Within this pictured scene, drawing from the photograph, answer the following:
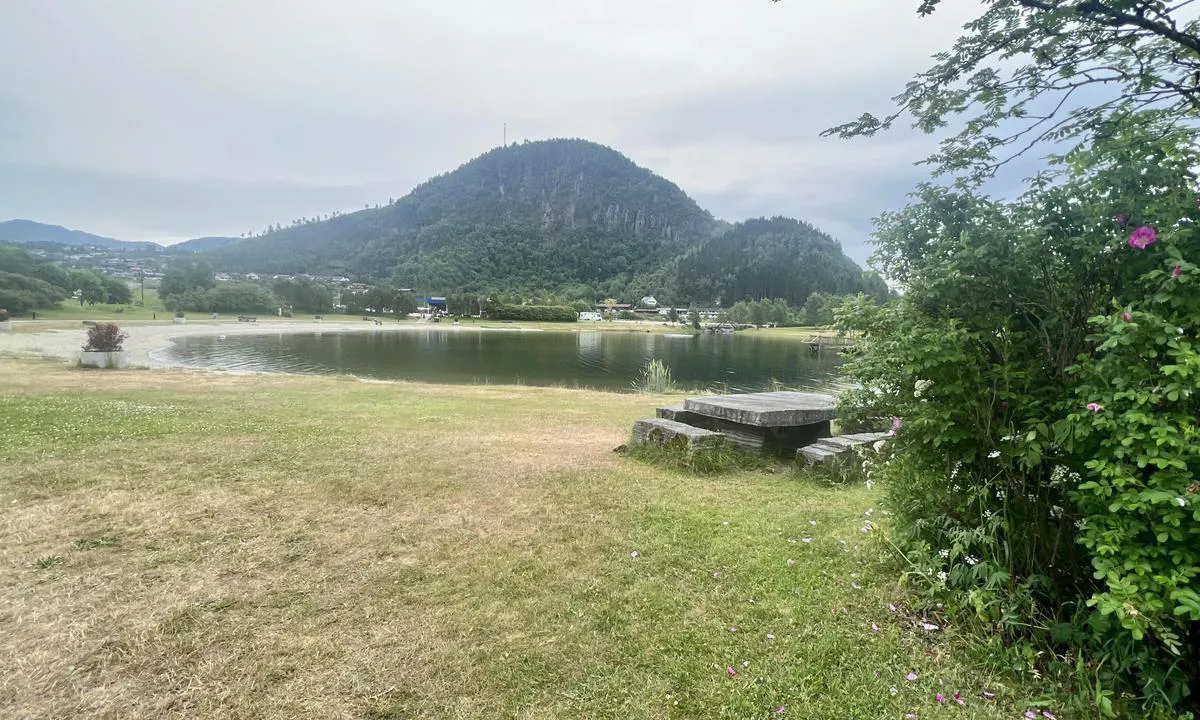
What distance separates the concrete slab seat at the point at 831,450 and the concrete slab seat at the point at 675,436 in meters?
0.95

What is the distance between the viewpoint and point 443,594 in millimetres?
3127

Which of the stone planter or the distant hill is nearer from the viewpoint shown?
the stone planter

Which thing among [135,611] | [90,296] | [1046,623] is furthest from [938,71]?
[90,296]

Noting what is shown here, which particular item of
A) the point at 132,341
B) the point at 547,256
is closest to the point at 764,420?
the point at 132,341

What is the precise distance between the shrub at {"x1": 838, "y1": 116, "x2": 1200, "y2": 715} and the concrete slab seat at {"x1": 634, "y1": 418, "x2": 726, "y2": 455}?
2.93 m

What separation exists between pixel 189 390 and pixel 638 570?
13.6 metres

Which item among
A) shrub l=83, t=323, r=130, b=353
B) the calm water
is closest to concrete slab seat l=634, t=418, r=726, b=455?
the calm water

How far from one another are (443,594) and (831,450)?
445 centimetres

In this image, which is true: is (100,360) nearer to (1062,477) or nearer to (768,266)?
(1062,477)

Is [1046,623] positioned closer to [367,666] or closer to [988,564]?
[988,564]

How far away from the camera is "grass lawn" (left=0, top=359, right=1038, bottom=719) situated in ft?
7.50

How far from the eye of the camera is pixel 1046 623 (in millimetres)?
2443

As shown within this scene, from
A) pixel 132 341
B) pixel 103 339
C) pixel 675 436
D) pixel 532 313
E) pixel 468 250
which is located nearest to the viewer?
pixel 675 436

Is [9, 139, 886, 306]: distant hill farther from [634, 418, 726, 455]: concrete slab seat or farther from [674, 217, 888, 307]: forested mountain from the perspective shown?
[634, 418, 726, 455]: concrete slab seat
